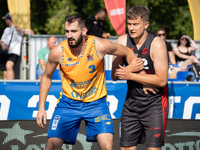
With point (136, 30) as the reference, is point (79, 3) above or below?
above

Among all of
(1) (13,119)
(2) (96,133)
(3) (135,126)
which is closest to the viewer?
(2) (96,133)

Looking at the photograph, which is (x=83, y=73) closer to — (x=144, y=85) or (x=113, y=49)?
(x=113, y=49)

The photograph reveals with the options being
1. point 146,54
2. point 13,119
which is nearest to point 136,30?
point 146,54

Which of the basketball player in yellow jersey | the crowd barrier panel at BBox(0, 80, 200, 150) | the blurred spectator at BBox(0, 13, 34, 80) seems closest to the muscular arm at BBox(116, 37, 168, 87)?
the basketball player in yellow jersey

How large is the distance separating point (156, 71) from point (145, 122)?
73 centimetres

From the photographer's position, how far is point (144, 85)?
12.7ft

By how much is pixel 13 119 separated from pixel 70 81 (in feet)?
6.76

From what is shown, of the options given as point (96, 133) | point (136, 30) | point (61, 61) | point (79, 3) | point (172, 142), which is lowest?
point (172, 142)

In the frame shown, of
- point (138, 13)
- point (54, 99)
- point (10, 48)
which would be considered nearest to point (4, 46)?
point (10, 48)

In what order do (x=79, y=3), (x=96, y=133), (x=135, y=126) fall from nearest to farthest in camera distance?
(x=96, y=133), (x=135, y=126), (x=79, y=3)

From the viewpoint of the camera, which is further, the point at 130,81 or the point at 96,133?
the point at 130,81

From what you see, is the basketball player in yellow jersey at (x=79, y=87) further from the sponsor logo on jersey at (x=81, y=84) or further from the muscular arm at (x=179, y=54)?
the muscular arm at (x=179, y=54)

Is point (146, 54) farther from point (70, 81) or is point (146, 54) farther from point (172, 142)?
point (172, 142)

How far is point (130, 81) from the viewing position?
404cm
